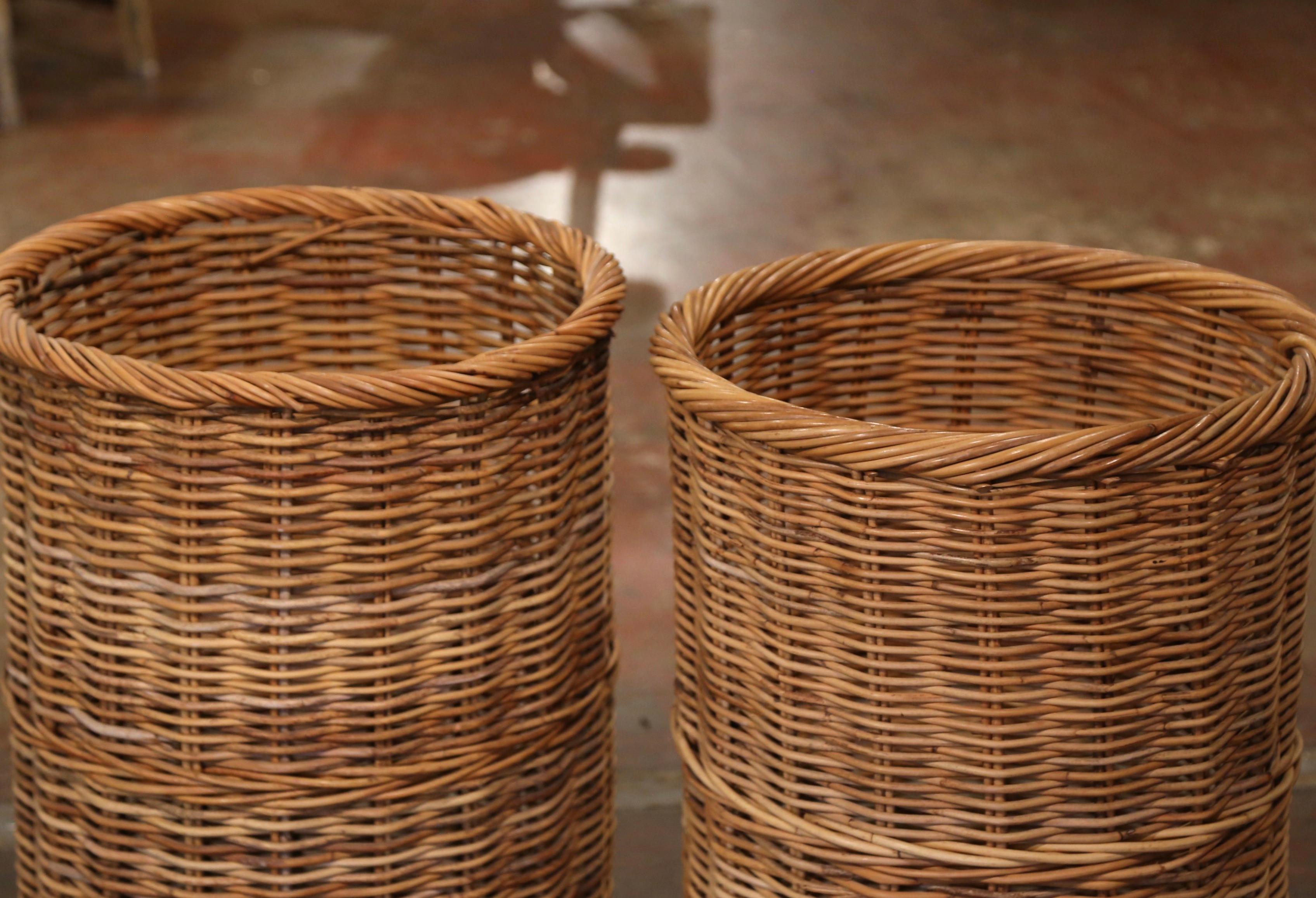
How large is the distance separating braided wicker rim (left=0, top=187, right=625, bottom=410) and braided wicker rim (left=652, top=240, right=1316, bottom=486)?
3.4 inches

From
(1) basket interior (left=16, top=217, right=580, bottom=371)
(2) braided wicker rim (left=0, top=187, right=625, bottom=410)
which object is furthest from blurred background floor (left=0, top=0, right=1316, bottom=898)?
(2) braided wicker rim (left=0, top=187, right=625, bottom=410)

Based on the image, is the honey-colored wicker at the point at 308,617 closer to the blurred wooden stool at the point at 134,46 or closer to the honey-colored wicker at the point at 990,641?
the honey-colored wicker at the point at 990,641

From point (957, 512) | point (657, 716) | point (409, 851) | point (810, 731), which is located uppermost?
point (957, 512)

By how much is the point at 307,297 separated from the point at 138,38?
9.87 feet

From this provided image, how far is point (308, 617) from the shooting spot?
106cm

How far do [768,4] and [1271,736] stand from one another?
13.4ft

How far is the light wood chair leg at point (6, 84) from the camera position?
3.58 metres

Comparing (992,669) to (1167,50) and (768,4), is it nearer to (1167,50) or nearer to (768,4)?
(1167,50)

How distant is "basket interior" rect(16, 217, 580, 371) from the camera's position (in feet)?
4.55

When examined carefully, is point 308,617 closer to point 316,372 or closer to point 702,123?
point 316,372

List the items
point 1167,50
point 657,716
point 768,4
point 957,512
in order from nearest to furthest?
point 957,512, point 657,716, point 1167,50, point 768,4

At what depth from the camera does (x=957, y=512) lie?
0.93 m

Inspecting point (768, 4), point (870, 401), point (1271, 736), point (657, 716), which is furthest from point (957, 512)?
point (768, 4)

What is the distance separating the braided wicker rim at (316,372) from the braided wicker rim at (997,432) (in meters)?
0.09
